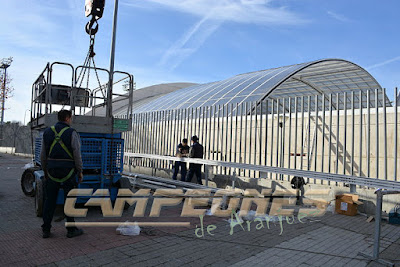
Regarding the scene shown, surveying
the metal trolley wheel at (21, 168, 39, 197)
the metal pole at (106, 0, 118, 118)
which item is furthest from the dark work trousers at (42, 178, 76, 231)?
the metal trolley wheel at (21, 168, 39, 197)

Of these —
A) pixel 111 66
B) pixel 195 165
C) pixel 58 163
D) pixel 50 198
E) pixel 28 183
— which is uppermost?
pixel 111 66

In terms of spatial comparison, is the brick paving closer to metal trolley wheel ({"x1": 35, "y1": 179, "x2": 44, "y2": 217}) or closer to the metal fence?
metal trolley wheel ({"x1": 35, "y1": 179, "x2": 44, "y2": 217})

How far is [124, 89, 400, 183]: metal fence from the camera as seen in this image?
22.6ft

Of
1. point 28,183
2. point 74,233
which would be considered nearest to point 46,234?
point 74,233

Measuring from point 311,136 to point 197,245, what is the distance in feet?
16.7

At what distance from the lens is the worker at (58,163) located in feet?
15.2

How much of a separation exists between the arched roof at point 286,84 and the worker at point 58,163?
999 cm

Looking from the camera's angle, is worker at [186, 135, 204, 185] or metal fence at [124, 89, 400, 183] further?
worker at [186, 135, 204, 185]

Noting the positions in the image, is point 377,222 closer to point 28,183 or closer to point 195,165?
point 195,165

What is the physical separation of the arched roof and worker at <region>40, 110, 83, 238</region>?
9993 mm

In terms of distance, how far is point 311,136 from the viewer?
815 centimetres

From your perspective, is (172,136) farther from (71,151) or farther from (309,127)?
(71,151)

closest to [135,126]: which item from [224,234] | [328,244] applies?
[224,234]

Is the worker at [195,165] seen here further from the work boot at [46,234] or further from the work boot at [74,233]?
the work boot at [46,234]
